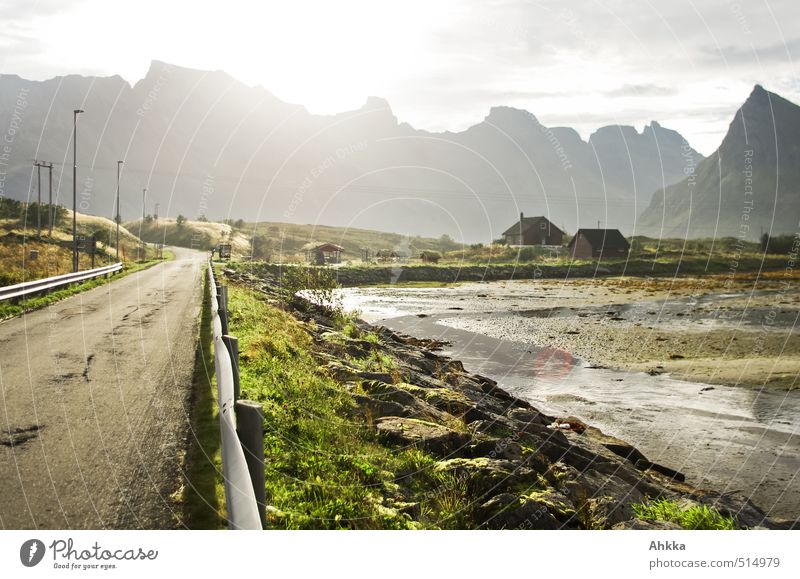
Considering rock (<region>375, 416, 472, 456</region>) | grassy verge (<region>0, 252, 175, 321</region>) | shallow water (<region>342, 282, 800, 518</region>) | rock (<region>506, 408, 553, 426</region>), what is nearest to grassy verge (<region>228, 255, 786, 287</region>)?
shallow water (<region>342, 282, 800, 518</region>)

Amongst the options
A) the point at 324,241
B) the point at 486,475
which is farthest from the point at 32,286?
the point at 324,241

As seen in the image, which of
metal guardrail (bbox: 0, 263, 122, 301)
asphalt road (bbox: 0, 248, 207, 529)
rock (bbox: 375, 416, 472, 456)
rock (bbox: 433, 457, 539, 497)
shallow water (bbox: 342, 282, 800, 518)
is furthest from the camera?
metal guardrail (bbox: 0, 263, 122, 301)

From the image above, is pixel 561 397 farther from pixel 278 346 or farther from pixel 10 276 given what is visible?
pixel 10 276

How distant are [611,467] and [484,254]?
312ft

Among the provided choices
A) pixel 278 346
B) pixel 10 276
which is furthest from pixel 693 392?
pixel 10 276

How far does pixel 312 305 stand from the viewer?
97.2ft

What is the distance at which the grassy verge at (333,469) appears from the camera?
22.8 feet

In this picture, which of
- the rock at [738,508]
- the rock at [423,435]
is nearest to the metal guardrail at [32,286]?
the rock at [423,435]

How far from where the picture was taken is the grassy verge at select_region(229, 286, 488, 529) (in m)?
6.96

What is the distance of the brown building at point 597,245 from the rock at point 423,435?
9998 centimetres

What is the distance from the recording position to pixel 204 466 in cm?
723

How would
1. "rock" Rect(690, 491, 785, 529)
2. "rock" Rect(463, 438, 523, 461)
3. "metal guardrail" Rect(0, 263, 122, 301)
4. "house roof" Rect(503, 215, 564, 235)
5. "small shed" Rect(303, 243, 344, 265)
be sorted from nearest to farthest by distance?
"rock" Rect(463, 438, 523, 461) → "rock" Rect(690, 491, 785, 529) → "metal guardrail" Rect(0, 263, 122, 301) → "small shed" Rect(303, 243, 344, 265) → "house roof" Rect(503, 215, 564, 235)

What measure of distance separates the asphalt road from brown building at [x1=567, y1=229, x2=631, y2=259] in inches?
3835

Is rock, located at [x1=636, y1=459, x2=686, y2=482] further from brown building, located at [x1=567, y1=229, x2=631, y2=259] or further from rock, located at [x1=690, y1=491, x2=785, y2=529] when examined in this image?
brown building, located at [x1=567, y1=229, x2=631, y2=259]
